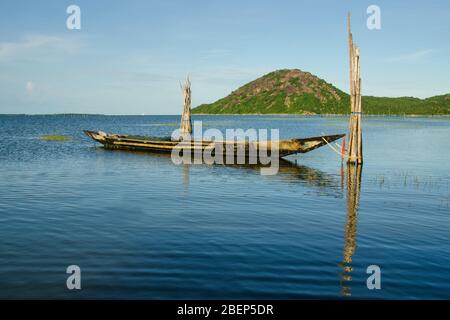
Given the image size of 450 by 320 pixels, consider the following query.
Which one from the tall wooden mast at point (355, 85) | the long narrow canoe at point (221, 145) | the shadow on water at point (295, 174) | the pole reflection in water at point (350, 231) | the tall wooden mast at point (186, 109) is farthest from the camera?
the tall wooden mast at point (186, 109)

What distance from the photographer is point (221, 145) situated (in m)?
33.2

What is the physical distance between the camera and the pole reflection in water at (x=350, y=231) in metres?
8.57

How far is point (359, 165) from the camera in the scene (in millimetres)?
27844

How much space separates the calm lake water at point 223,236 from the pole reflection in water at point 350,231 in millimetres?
41

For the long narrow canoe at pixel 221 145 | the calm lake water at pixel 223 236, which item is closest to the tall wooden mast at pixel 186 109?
the long narrow canoe at pixel 221 145

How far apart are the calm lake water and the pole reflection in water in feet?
0.13

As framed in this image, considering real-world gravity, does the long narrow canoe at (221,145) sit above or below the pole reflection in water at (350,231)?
above

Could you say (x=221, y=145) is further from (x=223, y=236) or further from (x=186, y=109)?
(x=223, y=236)

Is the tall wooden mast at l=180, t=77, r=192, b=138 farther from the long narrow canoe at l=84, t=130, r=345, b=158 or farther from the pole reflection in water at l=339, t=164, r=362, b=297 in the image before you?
the pole reflection in water at l=339, t=164, r=362, b=297

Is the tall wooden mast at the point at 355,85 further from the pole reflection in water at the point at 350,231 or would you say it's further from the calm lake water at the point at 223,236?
the calm lake water at the point at 223,236

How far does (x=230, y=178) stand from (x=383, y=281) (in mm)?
15388

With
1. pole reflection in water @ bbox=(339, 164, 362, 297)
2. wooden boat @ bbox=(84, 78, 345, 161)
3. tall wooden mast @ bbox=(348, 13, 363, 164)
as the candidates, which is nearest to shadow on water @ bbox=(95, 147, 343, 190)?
pole reflection in water @ bbox=(339, 164, 362, 297)

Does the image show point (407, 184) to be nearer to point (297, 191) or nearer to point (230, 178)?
point (297, 191)
